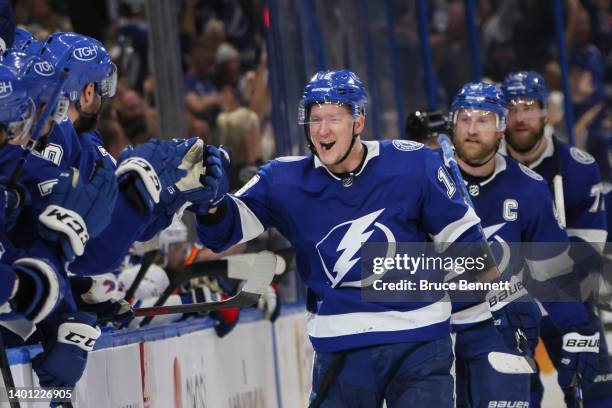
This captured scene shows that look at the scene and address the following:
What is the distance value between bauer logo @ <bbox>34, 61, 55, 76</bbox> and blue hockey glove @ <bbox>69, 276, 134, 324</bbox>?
0.72 metres

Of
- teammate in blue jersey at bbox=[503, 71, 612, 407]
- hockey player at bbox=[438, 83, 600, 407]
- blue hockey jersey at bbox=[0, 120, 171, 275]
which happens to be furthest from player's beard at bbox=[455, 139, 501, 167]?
blue hockey jersey at bbox=[0, 120, 171, 275]

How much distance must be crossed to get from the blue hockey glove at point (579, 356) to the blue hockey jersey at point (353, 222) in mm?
1097

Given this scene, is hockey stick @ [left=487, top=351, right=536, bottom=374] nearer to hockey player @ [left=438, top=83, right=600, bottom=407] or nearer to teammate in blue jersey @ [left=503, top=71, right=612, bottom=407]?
hockey player @ [left=438, top=83, right=600, bottom=407]

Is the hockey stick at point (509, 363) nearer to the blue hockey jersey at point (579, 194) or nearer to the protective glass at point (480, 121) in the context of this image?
the protective glass at point (480, 121)

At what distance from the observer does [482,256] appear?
3.84m

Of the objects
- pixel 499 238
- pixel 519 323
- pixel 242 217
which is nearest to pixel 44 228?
pixel 242 217

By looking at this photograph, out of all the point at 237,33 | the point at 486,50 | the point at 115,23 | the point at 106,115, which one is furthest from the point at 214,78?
the point at 486,50

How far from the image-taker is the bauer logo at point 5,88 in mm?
2728

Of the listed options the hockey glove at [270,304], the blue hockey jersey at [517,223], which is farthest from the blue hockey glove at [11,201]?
the hockey glove at [270,304]

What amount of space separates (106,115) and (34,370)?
297 centimetres

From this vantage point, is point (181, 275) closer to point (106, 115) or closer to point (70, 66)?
point (70, 66)

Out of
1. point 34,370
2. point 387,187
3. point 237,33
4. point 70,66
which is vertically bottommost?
point 34,370

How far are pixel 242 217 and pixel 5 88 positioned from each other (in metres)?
1.05

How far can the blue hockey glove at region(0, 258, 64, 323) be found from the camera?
8.90 feet
